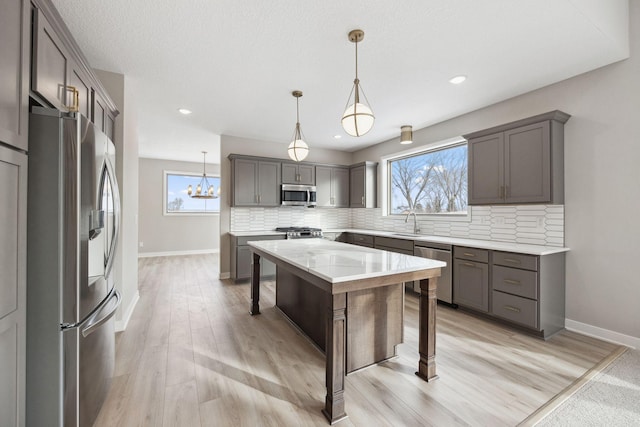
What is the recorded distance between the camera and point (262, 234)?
15.7 feet

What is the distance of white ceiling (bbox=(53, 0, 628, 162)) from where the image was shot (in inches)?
76.5

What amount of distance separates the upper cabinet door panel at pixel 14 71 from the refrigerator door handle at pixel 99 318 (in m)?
0.88

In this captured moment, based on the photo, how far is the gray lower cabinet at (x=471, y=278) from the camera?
3.08 m

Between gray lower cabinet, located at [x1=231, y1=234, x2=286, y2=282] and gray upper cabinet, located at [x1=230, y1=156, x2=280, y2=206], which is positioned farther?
gray upper cabinet, located at [x1=230, y1=156, x2=280, y2=206]

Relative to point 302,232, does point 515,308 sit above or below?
below

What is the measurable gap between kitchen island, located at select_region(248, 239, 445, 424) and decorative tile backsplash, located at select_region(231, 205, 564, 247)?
1.92m

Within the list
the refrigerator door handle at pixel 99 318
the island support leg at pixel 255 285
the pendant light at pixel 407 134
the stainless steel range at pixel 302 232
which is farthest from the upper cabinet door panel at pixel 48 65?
the pendant light at pixel 407 134

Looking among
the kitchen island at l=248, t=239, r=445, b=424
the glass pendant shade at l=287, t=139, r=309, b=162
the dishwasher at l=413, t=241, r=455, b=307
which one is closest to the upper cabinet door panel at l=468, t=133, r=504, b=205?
the dishwasher at l=413, t=241, r=455, b=307

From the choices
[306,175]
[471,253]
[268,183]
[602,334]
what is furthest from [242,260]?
[602,334]

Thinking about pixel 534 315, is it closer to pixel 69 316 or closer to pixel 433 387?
pixel 433 387

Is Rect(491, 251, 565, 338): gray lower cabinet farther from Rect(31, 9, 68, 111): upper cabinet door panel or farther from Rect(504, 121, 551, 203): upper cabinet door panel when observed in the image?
Rect(31, 9, 68, 111): upper cabinet door panel

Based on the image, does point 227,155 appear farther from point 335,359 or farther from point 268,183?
point 335,359

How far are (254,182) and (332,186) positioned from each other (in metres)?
1.68

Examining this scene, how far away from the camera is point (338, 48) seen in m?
2.38
